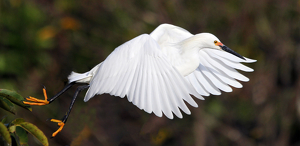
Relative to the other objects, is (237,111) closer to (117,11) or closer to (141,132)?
(141,132)

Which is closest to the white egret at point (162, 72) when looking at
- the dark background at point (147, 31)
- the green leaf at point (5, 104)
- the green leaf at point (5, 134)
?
the green leaf at point (5, 104)

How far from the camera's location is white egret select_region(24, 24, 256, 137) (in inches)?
77.8

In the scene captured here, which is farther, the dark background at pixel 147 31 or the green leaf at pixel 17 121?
the dark background at pixel 147 31

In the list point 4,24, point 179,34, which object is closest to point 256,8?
point 179,34

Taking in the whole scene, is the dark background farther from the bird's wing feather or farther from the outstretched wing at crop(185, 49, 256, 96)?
the bird's wing feather

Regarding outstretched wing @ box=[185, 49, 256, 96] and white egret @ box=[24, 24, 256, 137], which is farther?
outstretched wing @ box=[185, 49, 256, 96]

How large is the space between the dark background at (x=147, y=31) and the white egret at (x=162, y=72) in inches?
79.3

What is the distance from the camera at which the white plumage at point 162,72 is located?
1.98 meters

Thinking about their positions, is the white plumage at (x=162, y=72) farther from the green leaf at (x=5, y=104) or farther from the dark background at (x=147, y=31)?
the dark background at (x=147, y=31)

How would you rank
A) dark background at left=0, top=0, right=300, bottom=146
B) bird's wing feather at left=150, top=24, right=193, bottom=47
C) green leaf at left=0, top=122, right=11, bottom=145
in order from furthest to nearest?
dark background at left=0, top=0, right=300, bottom=146
bird's wing feather at left=150, top=24, right=193, bottom=47
green leaf at left=0, top=122, right=11, bottom=145

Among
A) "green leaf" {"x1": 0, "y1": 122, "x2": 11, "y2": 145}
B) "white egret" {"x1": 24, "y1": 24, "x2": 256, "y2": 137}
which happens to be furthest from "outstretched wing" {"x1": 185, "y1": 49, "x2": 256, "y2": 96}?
"green leaf" {"x1": 0, "y1": 122, "x2": 11, "y2": 145}

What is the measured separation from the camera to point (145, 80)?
6.75 ft

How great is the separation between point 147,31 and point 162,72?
441cm

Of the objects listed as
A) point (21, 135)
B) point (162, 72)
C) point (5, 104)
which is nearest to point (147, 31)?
point (162, 72)
